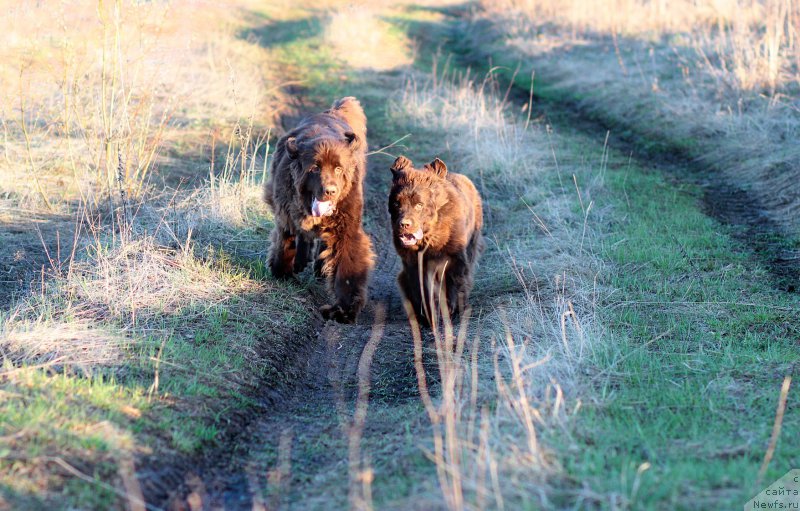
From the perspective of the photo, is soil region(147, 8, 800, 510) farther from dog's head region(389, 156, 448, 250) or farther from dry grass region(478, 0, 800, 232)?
dog's head region(389, 156, 448, 250)

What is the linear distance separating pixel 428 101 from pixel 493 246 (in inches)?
272

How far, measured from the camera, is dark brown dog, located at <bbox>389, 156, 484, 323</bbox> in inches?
283

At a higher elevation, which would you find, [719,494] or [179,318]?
[719,494]

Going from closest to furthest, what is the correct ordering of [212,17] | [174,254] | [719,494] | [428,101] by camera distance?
[719,494] → [174,254] → [428,101] → [212,17]

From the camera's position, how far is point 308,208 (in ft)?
24.1

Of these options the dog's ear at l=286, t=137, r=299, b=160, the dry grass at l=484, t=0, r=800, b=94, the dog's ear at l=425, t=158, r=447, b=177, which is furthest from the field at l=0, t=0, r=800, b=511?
the dog's ear at l=425, t=158, r=447, b=177

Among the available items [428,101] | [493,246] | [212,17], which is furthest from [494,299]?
[212,17]

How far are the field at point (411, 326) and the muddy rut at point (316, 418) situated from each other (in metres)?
0.03

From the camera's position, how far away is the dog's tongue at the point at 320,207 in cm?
710

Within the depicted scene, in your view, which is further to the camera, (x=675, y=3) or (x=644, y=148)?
(x=675, y=3)

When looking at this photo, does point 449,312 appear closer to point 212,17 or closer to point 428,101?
point 428,101

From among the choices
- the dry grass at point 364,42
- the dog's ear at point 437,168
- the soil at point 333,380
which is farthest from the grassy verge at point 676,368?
the dry grass at point 364,42

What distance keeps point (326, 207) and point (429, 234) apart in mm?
1037

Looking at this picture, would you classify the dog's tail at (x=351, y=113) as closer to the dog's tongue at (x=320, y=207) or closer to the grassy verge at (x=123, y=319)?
the grassy verge at (x=123, y=319)
